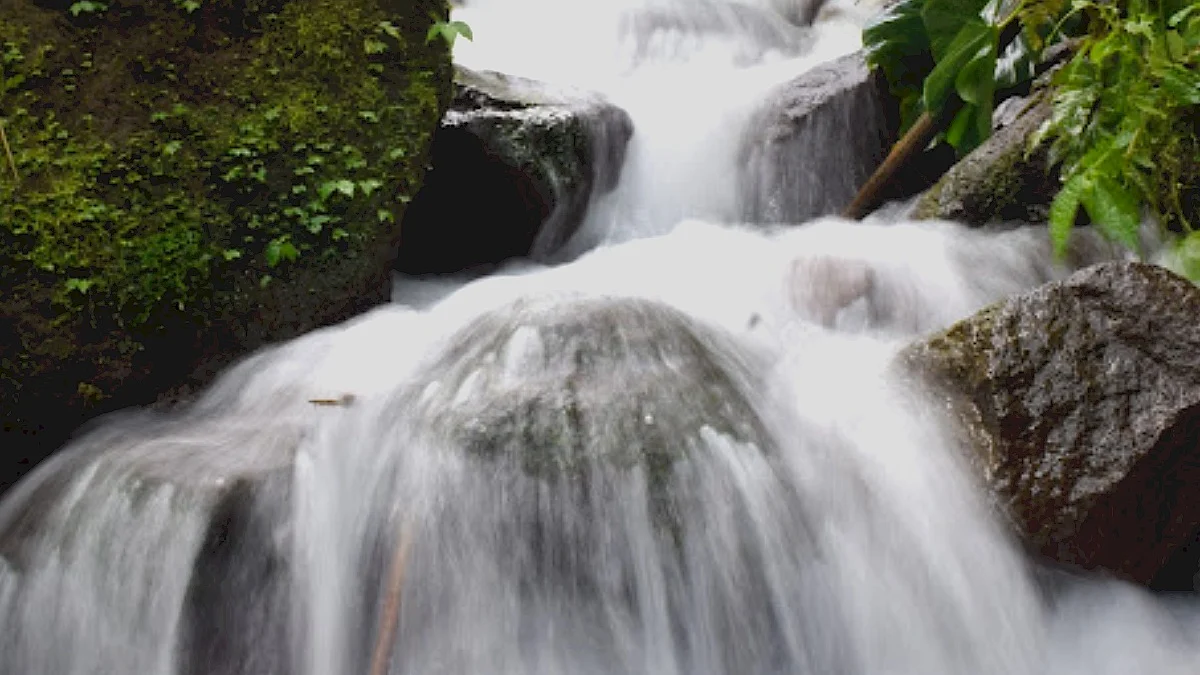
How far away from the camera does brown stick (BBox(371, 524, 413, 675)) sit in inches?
85.6

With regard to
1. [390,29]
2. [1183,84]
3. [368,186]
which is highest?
[1183,84]

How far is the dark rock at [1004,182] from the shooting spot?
3.83m

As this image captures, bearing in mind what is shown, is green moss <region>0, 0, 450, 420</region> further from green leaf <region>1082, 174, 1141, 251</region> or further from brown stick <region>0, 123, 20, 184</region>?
green leaf <region>1082, 174, 1141, 251</region>

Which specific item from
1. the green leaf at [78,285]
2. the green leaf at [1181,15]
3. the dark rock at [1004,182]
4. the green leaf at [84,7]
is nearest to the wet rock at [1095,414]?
the green leaf at [1181,15]

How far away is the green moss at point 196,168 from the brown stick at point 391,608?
1416 mm

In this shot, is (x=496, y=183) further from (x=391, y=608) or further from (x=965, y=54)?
(x=391, y=608)

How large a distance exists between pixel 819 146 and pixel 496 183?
184 cm

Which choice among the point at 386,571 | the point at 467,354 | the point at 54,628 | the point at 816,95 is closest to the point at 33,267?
the point at 54,628

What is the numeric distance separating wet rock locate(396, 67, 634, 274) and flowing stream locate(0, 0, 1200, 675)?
196 cm

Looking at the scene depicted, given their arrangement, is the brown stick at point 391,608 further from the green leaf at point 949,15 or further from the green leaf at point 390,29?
the green leaf at point 949,15

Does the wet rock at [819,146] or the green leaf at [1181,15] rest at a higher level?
the green leaf at [1181,15]

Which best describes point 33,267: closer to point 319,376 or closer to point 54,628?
point 319,376

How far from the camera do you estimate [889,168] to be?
472 cm

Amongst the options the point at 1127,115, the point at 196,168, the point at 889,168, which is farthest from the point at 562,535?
the point at 889,168
